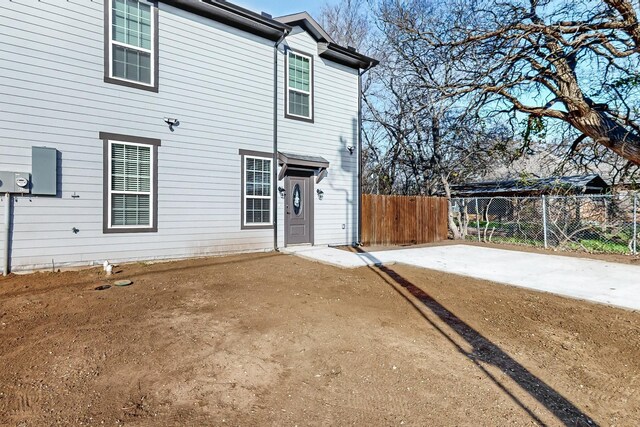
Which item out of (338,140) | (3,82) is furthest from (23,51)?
(338,140)

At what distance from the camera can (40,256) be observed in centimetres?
A: 567

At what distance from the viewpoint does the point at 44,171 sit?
220 inches

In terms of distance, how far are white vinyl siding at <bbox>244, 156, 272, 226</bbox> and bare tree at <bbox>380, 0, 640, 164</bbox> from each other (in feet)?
14.6

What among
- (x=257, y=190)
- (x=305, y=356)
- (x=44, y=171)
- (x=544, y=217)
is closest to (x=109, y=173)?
(x=44, y=171)

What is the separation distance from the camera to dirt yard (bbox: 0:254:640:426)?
2.24 metres

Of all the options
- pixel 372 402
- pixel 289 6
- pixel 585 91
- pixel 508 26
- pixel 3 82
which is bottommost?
pixel 372 402

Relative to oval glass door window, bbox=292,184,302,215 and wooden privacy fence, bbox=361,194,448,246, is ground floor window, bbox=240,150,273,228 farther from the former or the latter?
wooden privacy fence, bbox=361,194,448,246

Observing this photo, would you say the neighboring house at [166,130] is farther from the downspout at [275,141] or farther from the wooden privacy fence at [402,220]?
the wooden privacy fence at [402,220]

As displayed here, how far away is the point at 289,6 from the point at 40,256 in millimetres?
10952

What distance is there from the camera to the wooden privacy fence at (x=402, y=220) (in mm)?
10508

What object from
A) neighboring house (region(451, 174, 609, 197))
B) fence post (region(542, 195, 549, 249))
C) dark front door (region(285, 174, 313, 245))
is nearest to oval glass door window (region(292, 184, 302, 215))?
dark front door (region(285, 174, 313, 245))

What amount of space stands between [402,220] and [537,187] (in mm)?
6731

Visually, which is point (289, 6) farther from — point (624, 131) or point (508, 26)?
point (624, 131)

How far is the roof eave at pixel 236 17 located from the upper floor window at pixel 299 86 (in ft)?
2.39
